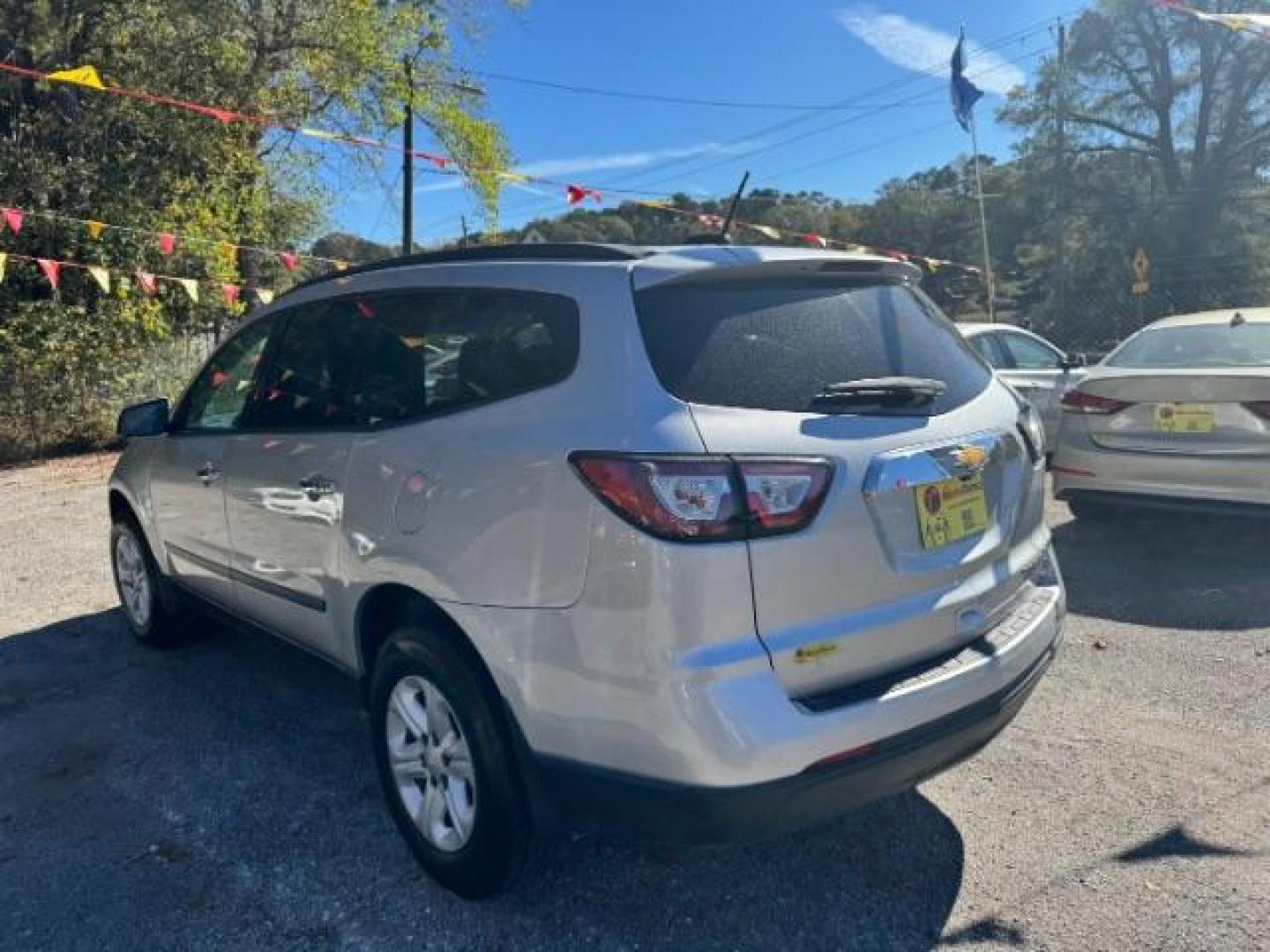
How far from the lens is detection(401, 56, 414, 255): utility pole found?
16484 mm

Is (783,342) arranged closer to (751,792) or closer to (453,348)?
(453,348)

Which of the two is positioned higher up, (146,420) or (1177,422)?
(146,420)

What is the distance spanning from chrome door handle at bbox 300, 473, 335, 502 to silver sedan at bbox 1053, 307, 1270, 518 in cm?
459

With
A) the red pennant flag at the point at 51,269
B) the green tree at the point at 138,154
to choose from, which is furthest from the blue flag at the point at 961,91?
the red pennant flag at the point at 51,269

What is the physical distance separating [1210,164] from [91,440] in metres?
35.0

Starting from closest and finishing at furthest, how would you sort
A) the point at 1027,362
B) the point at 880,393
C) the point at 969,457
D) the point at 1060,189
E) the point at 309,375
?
the point at 880,393, the point at 969,457, the point at 309,375, the point at 1027,362, the point at 1060,189

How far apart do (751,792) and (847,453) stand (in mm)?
799

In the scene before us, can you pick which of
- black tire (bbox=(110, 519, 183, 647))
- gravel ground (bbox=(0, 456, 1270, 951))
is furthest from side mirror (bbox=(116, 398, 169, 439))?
gravel ground (bbox=(0, 456, 1270, 951))

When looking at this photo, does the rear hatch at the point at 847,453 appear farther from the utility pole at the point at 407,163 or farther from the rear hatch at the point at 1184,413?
the utility pole at the point at 407,163

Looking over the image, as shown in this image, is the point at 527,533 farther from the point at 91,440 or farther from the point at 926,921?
the point at 91,440

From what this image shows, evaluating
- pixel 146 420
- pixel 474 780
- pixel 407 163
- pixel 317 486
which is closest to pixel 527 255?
pixel 317 486

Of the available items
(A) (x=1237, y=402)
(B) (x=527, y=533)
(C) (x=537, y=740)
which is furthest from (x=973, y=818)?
(A) (x=1237, y=402)

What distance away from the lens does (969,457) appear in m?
2.52

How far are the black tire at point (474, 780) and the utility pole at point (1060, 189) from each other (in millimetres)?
27668
